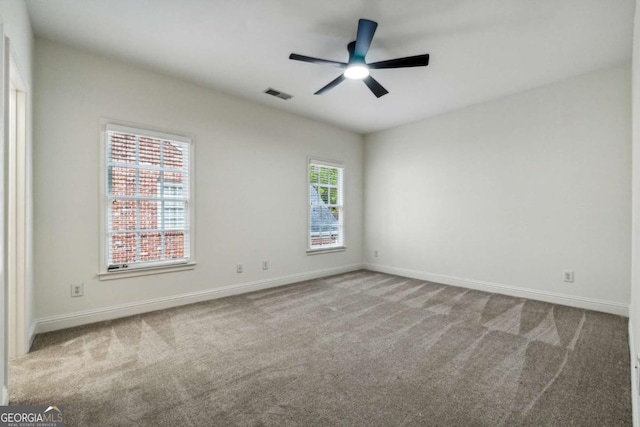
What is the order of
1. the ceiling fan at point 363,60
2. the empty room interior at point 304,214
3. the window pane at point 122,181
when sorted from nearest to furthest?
the empty room interior at point 304,214 < the ceiling fan at point 363,60 < the window pane at point 122,181

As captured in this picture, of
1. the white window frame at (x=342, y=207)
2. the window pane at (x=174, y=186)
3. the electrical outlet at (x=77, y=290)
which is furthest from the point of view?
the white window frame at (x=342, y=207)

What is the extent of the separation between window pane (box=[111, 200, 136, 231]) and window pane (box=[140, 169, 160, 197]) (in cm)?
17

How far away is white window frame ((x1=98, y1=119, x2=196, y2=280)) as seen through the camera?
3.03 m

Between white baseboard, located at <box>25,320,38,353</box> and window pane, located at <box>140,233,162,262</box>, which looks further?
window pane, located at <box>140,233,162,262</box>

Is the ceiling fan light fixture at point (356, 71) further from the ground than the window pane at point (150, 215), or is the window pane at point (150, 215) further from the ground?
the ceiling fan light fixture at point (356, 71)

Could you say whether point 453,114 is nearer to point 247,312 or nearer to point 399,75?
point 399,75

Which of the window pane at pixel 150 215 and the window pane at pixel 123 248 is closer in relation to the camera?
the window pane at pixel 123 248

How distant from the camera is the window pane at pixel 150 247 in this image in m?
3.31

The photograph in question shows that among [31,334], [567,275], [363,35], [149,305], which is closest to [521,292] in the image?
[567,275]

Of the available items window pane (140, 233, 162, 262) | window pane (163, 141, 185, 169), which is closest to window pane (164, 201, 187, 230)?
window pane (140, 233, 162, 262)

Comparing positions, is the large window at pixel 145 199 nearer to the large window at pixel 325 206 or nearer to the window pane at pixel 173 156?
the window pane at pixel 173 156

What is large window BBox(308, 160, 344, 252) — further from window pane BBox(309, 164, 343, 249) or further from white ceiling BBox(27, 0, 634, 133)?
white ceiling BBox(27, 0, 634, 133)

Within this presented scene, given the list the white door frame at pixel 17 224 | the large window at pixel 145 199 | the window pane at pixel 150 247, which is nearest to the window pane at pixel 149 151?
the large window at pixel 145 199

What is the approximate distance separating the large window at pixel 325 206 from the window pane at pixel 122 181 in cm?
266
